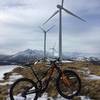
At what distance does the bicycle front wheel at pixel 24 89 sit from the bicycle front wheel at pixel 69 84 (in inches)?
51.3

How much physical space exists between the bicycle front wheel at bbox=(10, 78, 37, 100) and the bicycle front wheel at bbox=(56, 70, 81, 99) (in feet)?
4.27

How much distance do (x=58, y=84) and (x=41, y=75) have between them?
98 cm

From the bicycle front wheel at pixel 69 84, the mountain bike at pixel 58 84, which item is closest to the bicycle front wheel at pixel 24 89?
the mountain bike at pixel 58 84

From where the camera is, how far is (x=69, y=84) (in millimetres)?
18141

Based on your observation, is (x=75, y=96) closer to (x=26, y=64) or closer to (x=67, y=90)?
(x=67, y=90)

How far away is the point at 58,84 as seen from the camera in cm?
1823

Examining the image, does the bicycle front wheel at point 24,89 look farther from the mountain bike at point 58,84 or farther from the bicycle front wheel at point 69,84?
the bicycle front wheel at point 69,84

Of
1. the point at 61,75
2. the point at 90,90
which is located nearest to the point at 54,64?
the point at 61,75

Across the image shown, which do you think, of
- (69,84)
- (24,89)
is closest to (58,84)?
(69,84)

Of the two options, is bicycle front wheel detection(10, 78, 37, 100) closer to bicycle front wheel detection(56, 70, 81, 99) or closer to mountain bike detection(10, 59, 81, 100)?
mountain bike detection(10, 59, 81, 100)

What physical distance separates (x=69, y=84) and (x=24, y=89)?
2270 millimetres

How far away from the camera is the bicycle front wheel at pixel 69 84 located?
59.6ft

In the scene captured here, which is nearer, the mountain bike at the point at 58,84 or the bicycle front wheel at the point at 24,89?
the bicycle front wheel at the point at 24,89

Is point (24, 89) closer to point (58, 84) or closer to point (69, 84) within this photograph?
point (58, 84)
